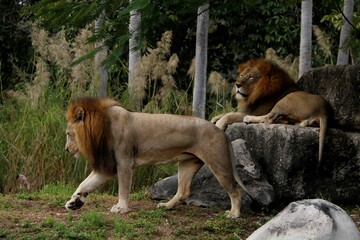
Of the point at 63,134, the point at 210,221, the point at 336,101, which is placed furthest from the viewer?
the point at 63,134

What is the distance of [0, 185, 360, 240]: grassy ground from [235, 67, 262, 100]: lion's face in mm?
1574

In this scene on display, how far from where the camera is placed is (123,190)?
22.9 feet

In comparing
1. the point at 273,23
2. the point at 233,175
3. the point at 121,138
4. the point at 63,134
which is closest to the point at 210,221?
the point at 233,175

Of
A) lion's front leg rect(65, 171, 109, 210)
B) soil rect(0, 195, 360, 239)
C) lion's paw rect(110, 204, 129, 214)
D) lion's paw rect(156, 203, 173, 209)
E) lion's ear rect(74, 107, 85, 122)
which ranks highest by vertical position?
lion's ear rect(74, 107, 85, 122)

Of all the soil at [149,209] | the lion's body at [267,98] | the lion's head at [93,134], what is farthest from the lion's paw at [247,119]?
the lion's head at [93,134]

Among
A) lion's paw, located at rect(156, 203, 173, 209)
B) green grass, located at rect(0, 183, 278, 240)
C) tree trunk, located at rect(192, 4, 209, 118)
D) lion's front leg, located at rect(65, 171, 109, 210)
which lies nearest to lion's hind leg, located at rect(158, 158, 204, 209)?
lion's paw, located at rect(156, 203, 173, 209)

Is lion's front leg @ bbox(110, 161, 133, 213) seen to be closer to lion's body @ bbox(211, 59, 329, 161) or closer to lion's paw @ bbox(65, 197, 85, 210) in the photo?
lion's paw @ bbox(65, 197, 85, 210)

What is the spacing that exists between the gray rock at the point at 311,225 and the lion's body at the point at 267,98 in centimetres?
288

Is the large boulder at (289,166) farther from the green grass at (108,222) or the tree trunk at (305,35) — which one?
the tree trunk at (305,35)

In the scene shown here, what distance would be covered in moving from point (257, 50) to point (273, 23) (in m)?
0.63

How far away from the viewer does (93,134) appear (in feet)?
23.1

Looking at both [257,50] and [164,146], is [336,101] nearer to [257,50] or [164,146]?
[164,146]

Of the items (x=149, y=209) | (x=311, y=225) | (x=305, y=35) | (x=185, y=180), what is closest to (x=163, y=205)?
(x=149, y=209)

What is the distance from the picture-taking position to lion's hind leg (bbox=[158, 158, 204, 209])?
24.1 ft
